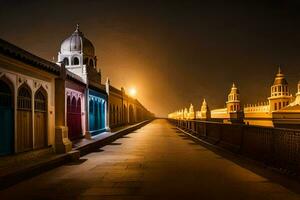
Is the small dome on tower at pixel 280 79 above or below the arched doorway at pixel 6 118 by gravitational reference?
above

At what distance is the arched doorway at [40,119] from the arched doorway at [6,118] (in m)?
1.93

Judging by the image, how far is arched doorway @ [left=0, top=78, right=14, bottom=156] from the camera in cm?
1145

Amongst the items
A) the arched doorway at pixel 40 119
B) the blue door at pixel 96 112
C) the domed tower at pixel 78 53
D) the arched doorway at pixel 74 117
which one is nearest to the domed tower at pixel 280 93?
the domed tower at pixel 78 53

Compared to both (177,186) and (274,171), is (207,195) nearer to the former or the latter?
(177,186)

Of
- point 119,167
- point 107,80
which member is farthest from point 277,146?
point 107,80

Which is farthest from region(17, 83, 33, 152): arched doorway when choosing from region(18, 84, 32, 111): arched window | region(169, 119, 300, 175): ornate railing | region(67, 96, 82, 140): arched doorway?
region(169, 119, 300, 175): ornate railing

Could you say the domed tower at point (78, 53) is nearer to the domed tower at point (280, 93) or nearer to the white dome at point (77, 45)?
the white dome at point (77, 45)

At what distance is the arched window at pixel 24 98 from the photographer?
1280cm

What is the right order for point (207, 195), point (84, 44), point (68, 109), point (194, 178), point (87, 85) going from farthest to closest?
point (84, 44) → point (87, 85) → point (68, 109) → point (194, 178) → point (207, 195)

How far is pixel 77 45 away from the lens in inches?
1478

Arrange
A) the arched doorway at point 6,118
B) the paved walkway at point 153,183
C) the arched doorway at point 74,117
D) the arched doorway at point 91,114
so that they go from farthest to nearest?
the arched doorway at point 91,114
the arched doorway at point 74,117
the arched doorway at point 6,118
the paved walkway at point 153,183

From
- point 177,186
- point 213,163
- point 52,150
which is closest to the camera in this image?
point 177,186

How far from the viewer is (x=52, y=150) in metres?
13.7

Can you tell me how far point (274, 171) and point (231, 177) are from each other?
56.9 inches
